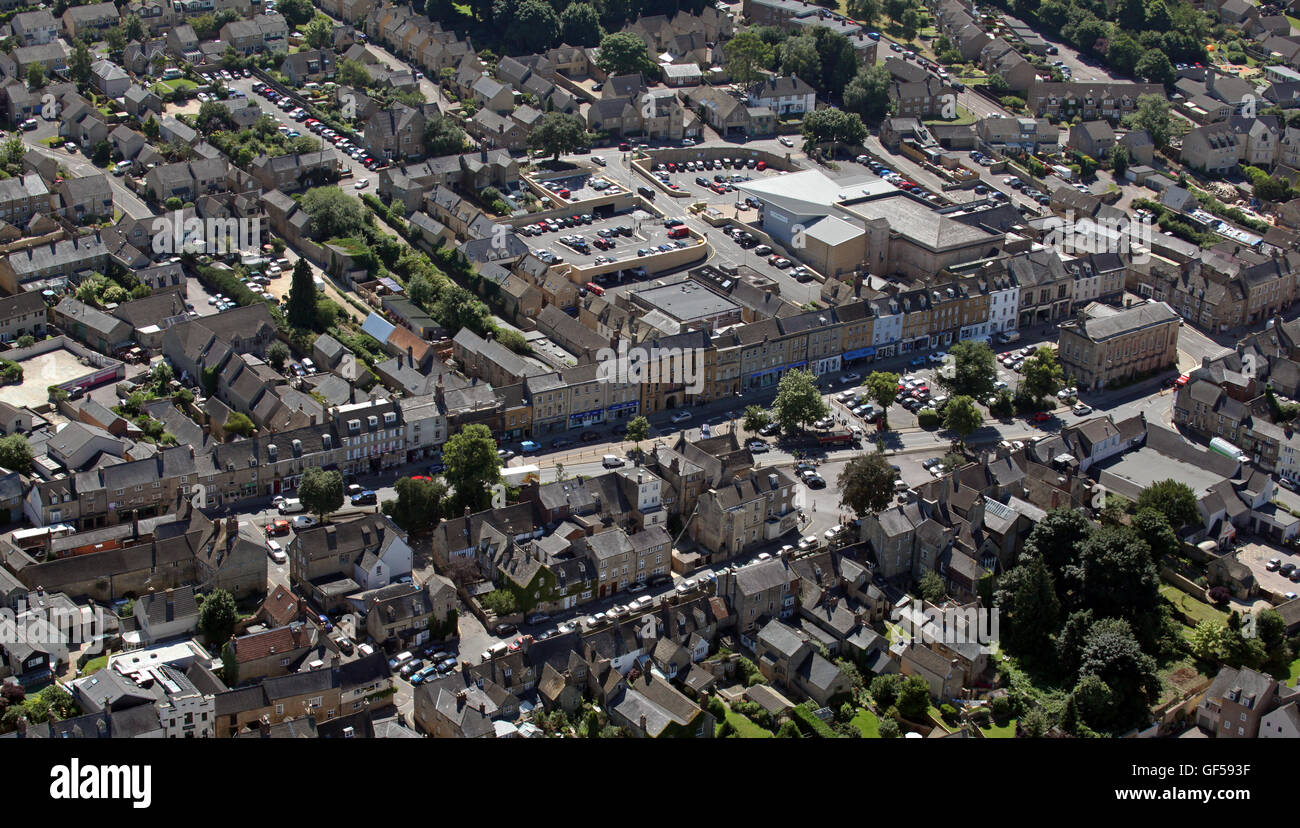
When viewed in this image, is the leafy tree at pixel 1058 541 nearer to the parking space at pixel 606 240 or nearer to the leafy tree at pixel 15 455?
the parking space at pixel 606 240

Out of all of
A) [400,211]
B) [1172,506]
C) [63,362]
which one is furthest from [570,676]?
[400,211]

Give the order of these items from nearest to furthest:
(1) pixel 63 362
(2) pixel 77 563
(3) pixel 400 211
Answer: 1. (2) pixel 77 563
2. (1) pixel 63 362
3. (3) pixel 400 211

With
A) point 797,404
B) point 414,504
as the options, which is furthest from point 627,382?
point 414,504

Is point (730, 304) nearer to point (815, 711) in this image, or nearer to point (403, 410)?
point (403, 410)

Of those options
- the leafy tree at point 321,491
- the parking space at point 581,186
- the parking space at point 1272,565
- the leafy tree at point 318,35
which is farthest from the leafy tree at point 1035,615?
the leafy tree at point 318,35

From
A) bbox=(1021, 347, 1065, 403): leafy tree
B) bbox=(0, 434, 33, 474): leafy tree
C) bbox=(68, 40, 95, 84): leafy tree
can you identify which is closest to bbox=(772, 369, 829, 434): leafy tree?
bbox=(1021, 347, 1065, 403): leafy tree

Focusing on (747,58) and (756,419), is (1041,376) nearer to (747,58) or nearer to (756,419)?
(756,419)
